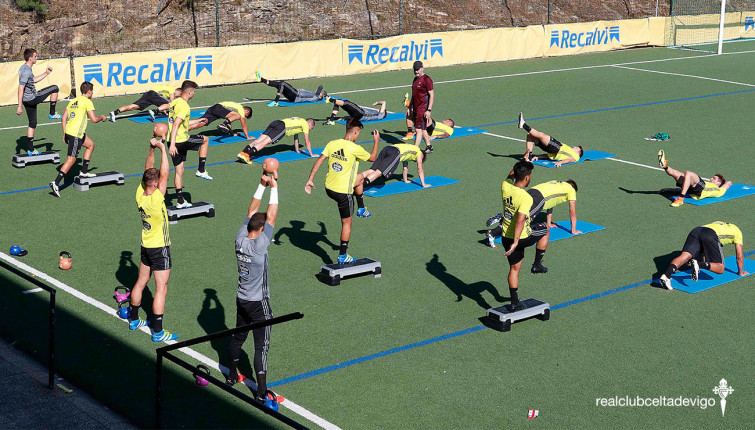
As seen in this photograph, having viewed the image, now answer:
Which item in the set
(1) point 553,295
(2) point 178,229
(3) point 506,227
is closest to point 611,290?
(1) point 553,295

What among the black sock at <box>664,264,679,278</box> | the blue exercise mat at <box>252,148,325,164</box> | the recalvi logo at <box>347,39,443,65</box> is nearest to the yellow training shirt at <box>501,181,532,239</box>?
the black sock at <box>664,264,679,278</box>

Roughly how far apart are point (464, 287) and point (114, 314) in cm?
526

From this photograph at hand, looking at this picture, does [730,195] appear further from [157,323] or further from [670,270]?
[157,323]

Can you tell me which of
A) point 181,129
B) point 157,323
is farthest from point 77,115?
point 157,323

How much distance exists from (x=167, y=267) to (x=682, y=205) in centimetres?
1152

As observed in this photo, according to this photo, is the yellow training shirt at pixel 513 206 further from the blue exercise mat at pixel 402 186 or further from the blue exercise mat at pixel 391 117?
the blue exercise mat at pixel 391 117

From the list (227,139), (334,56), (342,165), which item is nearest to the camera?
(342,165)

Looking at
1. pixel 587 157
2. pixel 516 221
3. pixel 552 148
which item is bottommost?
pixel 587 157

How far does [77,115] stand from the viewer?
18.0 m

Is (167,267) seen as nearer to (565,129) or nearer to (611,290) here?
(611,290)

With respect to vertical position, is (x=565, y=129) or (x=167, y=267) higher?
(x=167, y=267)

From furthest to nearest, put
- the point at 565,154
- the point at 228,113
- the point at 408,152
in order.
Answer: the point at 228,113 → the point at 565,154 → the point at 408,152

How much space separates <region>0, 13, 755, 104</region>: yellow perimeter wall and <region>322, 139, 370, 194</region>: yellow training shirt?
17.6 m

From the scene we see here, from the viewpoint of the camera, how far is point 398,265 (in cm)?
1420
